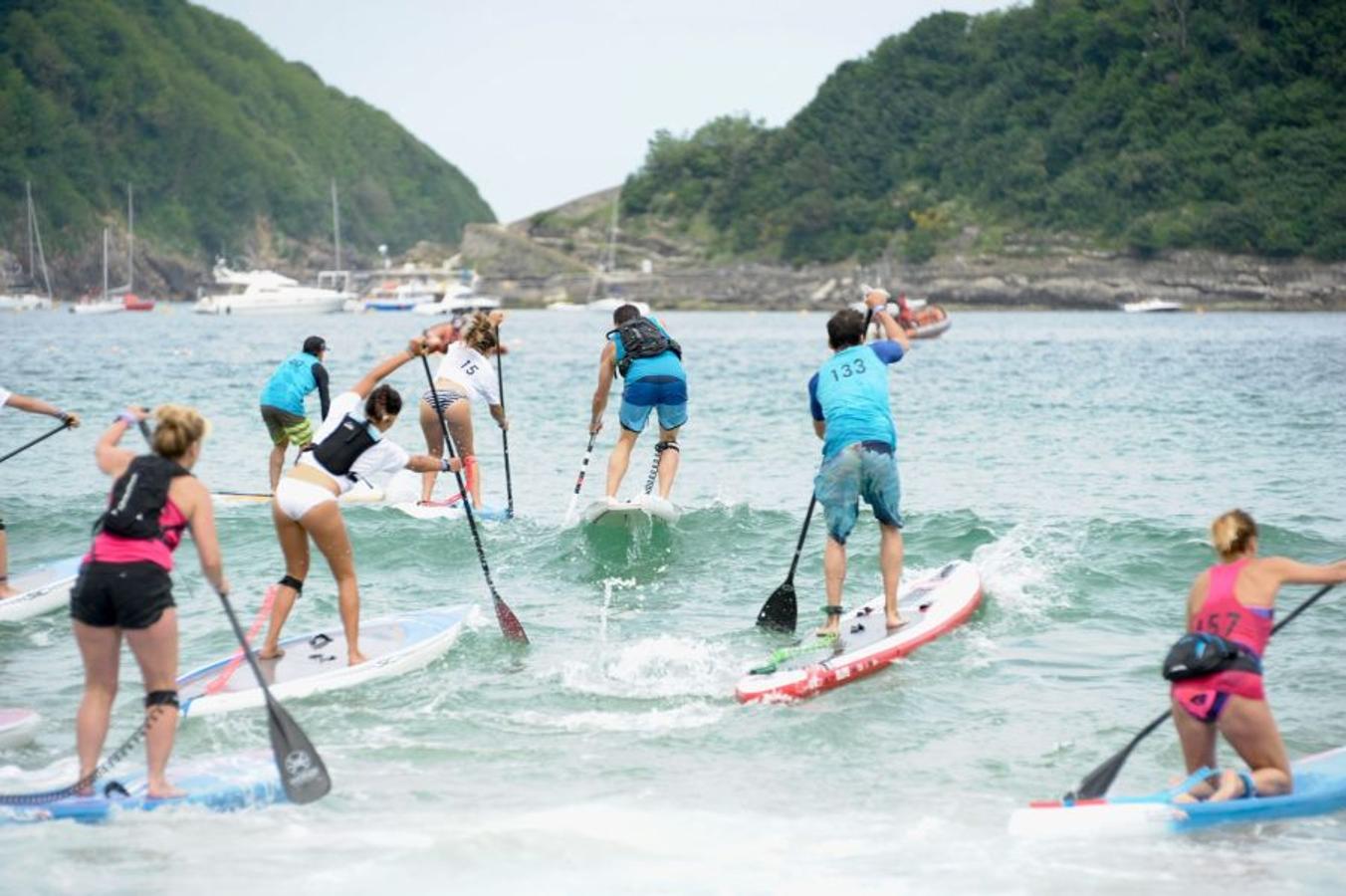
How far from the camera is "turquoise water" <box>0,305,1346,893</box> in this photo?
22.9 feet

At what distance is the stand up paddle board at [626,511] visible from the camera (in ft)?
46.5

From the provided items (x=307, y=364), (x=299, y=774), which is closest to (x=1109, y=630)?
(x=299, y=774)

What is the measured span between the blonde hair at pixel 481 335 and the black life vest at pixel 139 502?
840 centimetres

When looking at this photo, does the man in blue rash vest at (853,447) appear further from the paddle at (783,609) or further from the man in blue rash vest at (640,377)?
the man in blue rash vest at (640,377)

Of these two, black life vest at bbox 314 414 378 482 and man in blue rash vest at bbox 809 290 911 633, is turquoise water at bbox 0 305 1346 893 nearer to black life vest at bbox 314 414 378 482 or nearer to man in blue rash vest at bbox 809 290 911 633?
man in blue rash vest at bbox 809 290 911 633

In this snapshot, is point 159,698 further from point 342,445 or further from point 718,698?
point 718,698

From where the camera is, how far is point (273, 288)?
127188 mm

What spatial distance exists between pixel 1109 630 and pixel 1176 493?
8061 mm

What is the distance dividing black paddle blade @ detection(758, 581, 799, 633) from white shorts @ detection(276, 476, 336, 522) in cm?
358

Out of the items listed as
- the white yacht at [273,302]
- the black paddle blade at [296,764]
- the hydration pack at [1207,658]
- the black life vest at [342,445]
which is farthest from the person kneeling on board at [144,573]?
the white yacht at [273,302]

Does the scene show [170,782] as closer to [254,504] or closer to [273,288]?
[254,504]

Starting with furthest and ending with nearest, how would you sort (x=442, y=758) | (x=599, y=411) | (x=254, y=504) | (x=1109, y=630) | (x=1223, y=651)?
(x=254, y=504)
(x=599, y=411)
(x=1109, y=630)
(x=442, y=758)
(x=1223, y=651)

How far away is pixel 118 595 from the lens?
706 cm


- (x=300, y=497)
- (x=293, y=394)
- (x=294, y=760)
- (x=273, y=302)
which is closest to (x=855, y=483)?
(x=300, y=497)
